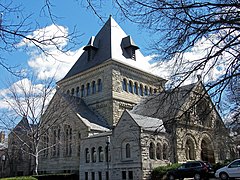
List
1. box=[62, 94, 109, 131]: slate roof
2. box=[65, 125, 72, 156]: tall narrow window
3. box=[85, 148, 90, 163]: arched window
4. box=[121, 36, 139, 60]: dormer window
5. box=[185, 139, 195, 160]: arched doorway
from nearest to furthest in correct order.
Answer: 1. box=[85, 148, 90, 163]: arched window
2. box=[185, 139, 195, 160]: arched doorway
3. box=[62, 94, 109, 131]: slate roof
4. box=[65, 125, 72, 156]: tall narrow window
5. box=[121, 36, 139, 60]: dormer window

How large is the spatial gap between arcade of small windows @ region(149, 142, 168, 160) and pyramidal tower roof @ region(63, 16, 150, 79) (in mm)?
15081

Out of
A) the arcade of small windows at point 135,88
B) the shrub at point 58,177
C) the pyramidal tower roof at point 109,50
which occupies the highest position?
the pyramidal tower roof at point 109,50

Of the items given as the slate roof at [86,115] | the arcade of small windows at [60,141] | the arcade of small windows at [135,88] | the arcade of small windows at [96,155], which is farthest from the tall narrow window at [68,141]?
the arcade of small windows at [135,88]

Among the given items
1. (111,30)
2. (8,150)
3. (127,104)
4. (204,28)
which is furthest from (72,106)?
(204,28)

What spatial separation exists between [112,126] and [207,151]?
12.4 metres

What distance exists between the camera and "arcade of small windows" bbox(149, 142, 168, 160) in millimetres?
28094

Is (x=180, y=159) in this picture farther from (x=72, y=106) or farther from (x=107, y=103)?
(x=72, y=106)

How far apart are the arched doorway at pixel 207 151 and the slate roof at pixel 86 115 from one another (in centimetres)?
1238

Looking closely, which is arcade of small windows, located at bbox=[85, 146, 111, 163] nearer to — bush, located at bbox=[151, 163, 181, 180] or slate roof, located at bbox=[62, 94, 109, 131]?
slate roof, located at bbox=[62, 94, 109, 131]

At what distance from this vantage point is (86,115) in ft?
124

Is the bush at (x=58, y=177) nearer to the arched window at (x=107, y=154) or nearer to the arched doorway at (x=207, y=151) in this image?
→ the arched window at (x=107, y=154)

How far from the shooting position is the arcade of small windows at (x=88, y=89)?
135 feet

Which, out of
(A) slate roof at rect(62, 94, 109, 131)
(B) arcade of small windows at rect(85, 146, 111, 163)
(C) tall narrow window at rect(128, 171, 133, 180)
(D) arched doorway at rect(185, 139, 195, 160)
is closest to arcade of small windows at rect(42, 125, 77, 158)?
(A) slate roof at rect(62, 94, 109, 131)

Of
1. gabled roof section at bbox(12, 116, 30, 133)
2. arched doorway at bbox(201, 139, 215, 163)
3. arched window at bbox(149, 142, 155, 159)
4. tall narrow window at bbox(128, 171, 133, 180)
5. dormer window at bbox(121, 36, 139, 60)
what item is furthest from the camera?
dormer window at bbox(121, 36, 139, 60)
